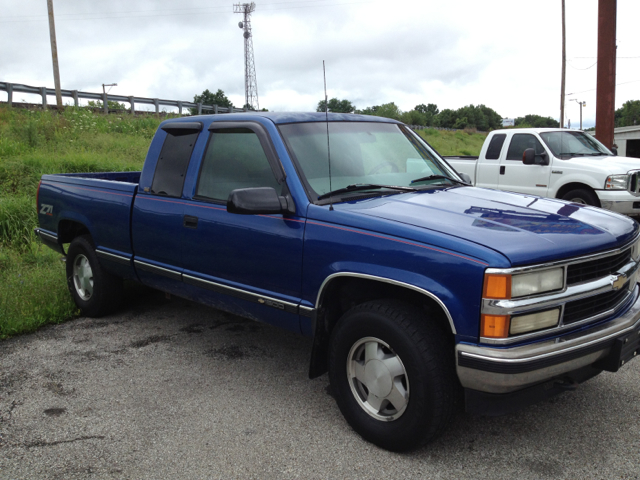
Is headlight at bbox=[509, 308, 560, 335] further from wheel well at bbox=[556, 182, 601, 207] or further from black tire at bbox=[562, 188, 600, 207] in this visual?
wheel well at bbox=[556, 182, 601, 207]

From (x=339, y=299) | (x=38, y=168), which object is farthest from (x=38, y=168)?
(x=339, y=299)

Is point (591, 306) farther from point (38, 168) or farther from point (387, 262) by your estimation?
point (38, 168)

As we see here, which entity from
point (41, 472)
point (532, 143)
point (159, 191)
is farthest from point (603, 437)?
point (532, 143)

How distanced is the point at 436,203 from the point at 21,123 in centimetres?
1674

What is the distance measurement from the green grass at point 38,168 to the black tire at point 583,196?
7.65 metres

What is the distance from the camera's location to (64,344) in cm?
486

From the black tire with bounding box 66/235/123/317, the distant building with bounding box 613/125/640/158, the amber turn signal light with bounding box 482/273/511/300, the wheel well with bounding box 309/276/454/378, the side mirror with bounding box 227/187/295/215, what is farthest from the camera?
the distant building with bounding box 613/125/640/158

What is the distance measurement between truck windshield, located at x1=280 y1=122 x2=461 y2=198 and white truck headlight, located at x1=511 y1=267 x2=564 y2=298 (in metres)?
1.23

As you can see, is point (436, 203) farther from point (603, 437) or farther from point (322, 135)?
point (603, 437)

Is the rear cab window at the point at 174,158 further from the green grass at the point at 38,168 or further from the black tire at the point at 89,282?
the green grass at the point at 38,168

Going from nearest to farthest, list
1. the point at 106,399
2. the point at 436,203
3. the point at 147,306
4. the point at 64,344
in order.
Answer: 1. the point at 436,203
2. the point at 106,399
3. the point at 64,344
4. the point at 147,306

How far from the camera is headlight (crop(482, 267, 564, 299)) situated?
263 cm

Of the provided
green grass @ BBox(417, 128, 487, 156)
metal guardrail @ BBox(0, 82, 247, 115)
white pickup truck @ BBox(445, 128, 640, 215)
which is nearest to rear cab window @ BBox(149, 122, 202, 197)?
white pickup truck @ BBox(445, 128, 640, 215)

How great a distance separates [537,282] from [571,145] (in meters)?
8.11
